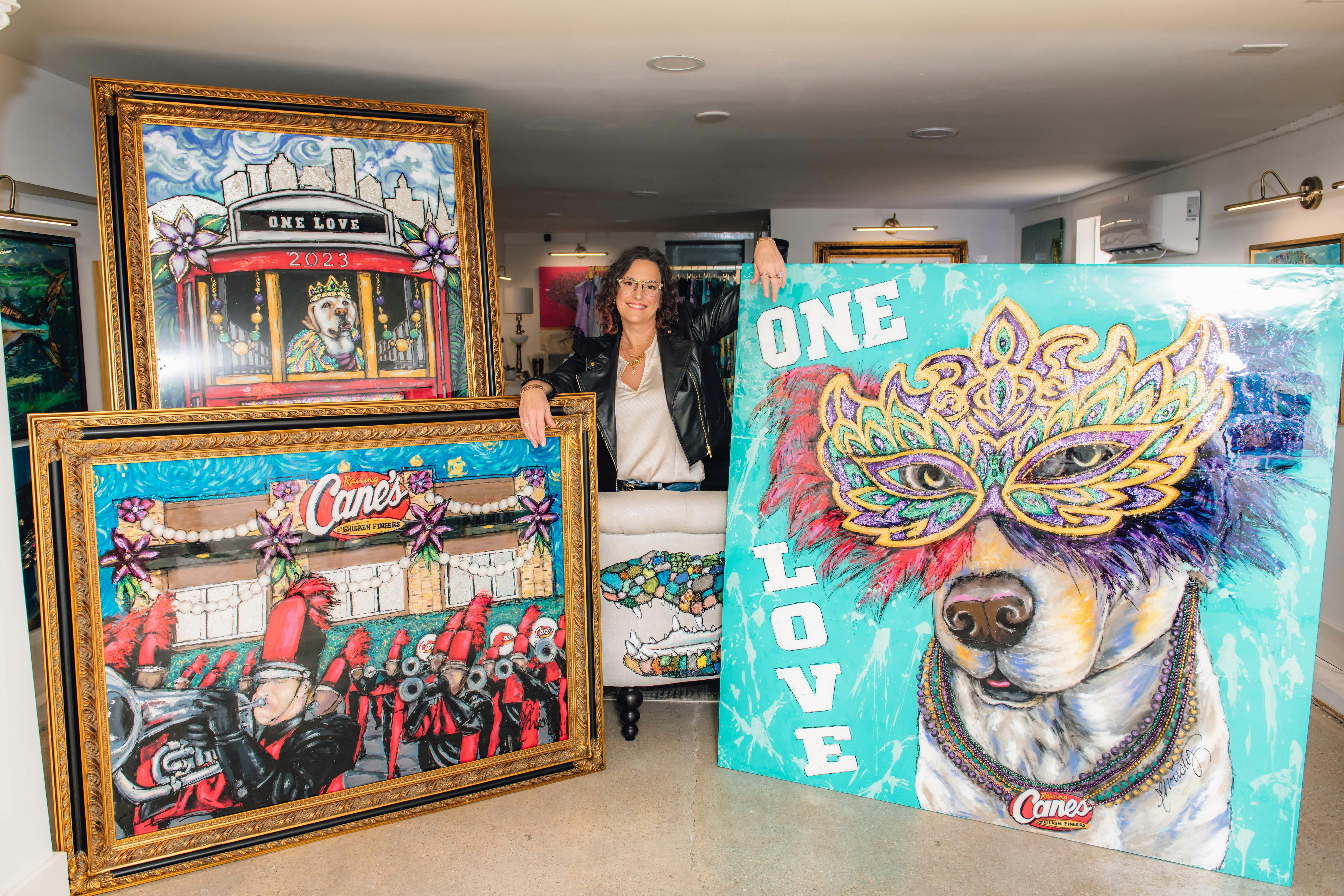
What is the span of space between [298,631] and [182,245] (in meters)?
1.25

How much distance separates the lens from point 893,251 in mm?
8945

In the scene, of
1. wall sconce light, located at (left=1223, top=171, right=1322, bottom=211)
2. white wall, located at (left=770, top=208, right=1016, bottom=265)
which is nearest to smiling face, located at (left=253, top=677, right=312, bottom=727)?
wall sconce light, located at (left=1223, top=171, right=1322, bottom=211)

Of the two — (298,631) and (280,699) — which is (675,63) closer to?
(298,631)

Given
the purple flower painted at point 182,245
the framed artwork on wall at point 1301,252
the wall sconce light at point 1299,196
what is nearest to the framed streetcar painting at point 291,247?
the purple flower painted at point 182,245

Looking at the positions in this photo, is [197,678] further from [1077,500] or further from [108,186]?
[1077,500]

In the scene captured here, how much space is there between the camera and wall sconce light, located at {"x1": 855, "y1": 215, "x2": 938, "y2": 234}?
773cm

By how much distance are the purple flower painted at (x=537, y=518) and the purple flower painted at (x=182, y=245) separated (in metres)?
1.24

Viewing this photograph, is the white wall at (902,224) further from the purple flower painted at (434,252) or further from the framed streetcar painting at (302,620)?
the framed streetcar painting at (302,620)

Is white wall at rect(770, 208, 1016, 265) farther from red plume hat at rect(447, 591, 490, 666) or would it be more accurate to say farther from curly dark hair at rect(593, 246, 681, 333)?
red plume hat at rect(447, 591, 490, 666)

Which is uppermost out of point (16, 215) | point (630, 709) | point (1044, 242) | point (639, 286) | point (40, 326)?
point (1044, 242)

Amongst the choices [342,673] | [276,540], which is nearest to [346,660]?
[342,673]

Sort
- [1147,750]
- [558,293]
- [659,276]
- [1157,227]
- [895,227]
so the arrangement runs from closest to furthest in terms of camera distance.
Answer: [1147,750] → [659,276] → [1157,227] → [895,227] → [558,293]

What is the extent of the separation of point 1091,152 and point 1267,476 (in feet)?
12.4

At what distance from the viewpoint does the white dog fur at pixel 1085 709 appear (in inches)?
88.0
